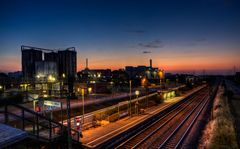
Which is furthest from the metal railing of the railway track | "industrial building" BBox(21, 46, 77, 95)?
"industrial building" BBox(21, 46, 77, 95)

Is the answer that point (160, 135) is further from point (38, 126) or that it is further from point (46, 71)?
point (46, 71)

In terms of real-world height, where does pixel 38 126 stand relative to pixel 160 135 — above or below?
above

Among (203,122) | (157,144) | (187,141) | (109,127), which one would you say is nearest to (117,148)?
(157,144)

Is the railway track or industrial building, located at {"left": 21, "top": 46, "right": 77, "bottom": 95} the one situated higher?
industrial building, located at {"left": 21, "top": 46, "right": 77, "bottom": 95}

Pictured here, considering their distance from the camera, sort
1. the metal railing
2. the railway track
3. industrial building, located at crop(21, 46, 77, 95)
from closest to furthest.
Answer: the metal railing → the railway track → industrial building, located at crop(21, 46, 77, 95)

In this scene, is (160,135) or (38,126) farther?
(160,135)

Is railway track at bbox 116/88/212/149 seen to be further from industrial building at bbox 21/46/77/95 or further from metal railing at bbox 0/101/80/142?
industrial building at bbox 21/46/77/95

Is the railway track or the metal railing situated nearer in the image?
the metal railing

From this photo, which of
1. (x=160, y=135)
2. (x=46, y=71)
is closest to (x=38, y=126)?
(x=160, y=135)

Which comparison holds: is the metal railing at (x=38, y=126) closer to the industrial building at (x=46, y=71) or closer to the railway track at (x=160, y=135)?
the railway track at (x=160, y=135)

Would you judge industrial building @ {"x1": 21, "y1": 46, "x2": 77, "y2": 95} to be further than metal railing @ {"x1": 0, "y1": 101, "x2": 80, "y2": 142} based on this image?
Yes

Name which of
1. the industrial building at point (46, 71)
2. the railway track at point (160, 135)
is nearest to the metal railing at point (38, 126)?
the railway track at point (160, 135)

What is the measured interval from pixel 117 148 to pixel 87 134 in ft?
14.0

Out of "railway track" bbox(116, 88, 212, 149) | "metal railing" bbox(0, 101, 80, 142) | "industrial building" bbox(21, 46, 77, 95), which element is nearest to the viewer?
"metal railing" bbox(0, 101, 80, 142)
